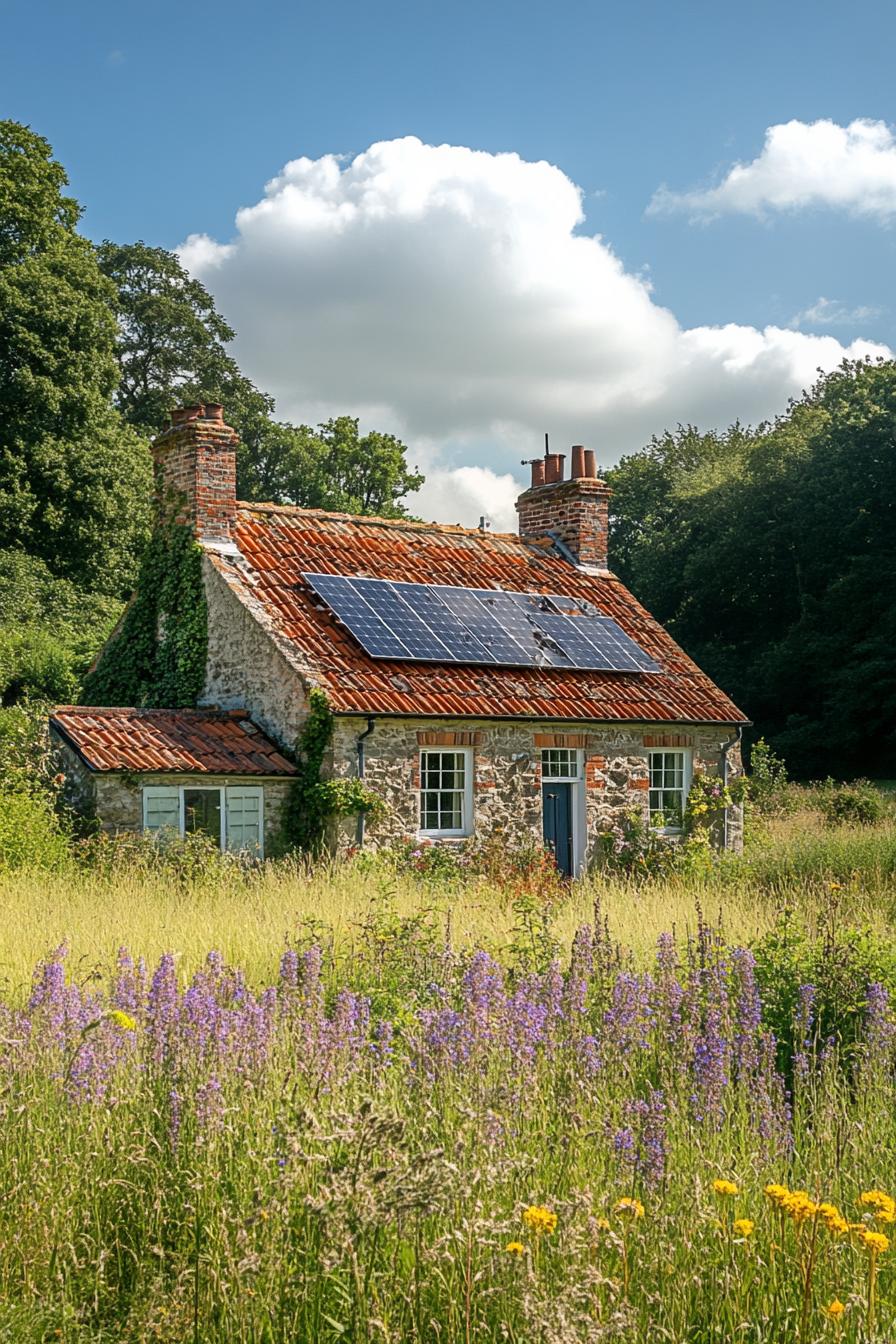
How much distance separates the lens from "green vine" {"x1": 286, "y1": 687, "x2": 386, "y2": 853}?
61.3 ft

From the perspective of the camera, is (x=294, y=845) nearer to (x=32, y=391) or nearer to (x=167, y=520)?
(x=167, y=520)

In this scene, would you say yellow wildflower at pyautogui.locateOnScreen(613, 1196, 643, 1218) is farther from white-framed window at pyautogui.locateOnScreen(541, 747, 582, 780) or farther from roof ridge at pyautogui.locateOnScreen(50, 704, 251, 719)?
white-framed window at pyautogui.locateOnScreen(541, 747, 582, 780)

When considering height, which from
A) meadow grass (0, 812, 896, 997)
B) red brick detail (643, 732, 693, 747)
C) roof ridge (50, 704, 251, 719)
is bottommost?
meadow grass (0, 812, 896, 997)

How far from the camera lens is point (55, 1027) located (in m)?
6.06

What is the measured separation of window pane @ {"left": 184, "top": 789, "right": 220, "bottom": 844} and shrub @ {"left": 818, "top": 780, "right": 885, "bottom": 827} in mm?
14036

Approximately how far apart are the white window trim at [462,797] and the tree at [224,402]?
1154 inches

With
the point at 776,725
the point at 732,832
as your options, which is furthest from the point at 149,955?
the point at 776,725

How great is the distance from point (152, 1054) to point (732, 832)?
19.1 meters

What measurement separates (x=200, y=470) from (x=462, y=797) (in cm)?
670

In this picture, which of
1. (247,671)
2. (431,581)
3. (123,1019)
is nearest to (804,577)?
(431,581)

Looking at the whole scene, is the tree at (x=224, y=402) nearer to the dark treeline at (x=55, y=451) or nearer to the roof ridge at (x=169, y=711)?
the dark treeline at (x=55, y=451)

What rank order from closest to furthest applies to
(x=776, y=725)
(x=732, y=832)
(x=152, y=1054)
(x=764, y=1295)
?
(x=764, y=1295)
(x=152, y=1054)
(x=732, y=832)
(x=776, y=725)

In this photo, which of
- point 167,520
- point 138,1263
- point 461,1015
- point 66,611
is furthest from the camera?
point 66,611

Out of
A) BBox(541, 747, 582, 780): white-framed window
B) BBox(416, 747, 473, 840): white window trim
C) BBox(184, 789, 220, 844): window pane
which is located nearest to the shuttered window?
BBox(184, 789, 220, 844): window pane
